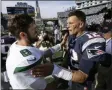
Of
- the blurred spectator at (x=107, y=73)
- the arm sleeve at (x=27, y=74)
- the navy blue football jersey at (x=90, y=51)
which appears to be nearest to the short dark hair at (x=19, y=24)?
the arm sleeve at (x=27, y=74)

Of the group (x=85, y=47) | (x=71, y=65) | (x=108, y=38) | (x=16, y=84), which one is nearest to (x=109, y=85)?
(x=108, y=38)

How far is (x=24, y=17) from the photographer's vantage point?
87.6 inches

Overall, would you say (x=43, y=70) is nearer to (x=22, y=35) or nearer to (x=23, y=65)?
(x=23, y=65)

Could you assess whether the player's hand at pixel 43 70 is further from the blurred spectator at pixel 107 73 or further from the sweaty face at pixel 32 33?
the blurred spectator at pixel 107 73

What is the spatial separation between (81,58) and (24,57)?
2.01ft

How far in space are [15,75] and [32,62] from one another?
0.19 meters

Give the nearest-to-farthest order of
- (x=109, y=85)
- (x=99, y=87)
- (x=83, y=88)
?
(x=83, y=88), (x=99, y=87), (x=109, y=85)

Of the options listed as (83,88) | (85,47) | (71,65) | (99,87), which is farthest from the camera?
(99,87)

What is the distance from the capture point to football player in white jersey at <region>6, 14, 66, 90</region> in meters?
2.01

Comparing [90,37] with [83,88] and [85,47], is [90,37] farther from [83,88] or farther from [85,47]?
[83,88]

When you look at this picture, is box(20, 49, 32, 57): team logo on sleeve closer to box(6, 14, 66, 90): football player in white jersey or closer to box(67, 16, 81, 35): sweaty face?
box(6, 14, 66, 90): football player in white jersey

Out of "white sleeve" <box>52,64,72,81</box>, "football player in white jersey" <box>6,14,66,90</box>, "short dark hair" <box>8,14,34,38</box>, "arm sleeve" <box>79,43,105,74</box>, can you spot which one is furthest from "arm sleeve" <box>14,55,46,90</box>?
"arm sleeve" <box>79,43,105,74</box>

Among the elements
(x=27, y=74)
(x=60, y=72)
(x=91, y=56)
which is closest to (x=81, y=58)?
(x=91, y=56)

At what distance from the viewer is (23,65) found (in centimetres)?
200
